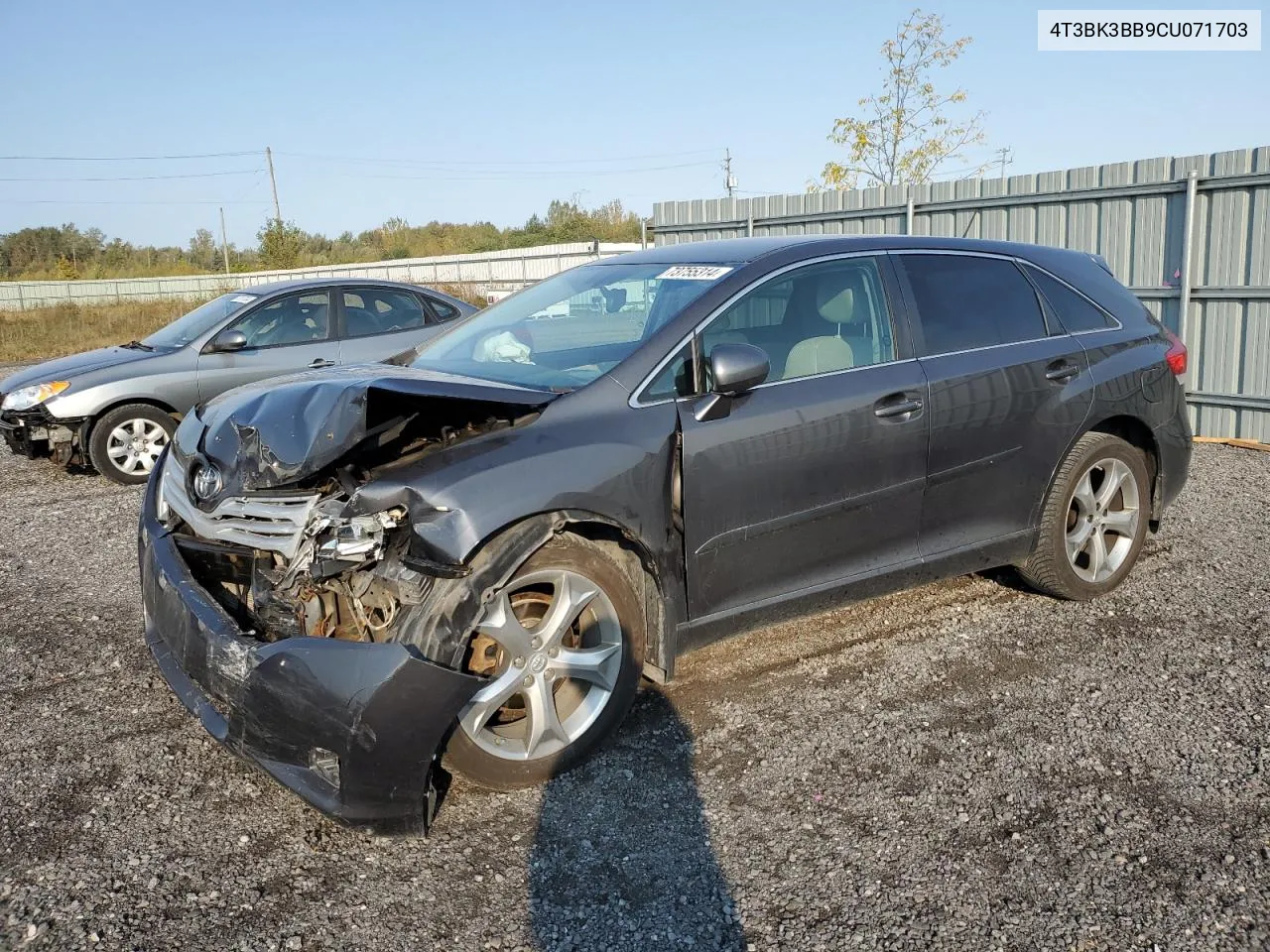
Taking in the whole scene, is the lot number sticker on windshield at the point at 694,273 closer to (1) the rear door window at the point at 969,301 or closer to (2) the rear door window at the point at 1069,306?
(1) the rear door window at the point at 969,301

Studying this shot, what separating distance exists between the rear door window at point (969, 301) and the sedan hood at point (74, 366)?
275 inches

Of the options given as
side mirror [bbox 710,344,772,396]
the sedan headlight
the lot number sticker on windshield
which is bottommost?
the sedan headlight

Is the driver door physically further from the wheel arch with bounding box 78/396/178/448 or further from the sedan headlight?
the sedan headlight

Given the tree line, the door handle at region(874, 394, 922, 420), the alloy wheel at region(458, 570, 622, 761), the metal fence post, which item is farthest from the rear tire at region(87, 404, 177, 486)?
the tree line

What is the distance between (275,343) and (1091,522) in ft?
22.9

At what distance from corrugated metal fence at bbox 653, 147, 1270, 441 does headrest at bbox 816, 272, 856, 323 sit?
641cm

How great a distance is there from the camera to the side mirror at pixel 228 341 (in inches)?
344

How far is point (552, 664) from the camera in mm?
3311

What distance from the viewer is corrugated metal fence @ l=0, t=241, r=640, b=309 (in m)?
24.5

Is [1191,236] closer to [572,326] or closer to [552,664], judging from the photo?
[572,326]

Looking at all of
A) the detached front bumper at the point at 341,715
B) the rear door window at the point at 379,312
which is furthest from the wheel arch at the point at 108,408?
the detached front bumper at the point at 341,715

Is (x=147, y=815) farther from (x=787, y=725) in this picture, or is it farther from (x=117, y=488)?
(x=117, y=488)

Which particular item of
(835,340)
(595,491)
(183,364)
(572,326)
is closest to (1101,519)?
(835,340)

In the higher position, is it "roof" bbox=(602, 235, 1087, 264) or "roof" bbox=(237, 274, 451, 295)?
"roof" bbox=(602, 235, 1087, 264)
